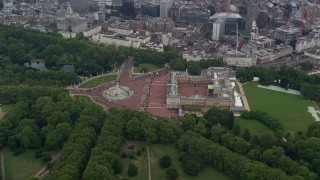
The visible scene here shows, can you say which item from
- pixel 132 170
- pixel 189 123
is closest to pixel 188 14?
pixel 189 123

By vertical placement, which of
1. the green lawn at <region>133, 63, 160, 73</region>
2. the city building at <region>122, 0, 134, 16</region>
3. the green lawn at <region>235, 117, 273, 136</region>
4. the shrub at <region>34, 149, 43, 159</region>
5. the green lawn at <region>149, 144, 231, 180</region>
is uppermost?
the city building at <region>122, 0, 134, 16</region>

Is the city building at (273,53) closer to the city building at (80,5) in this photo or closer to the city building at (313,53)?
the city building at (313,53)

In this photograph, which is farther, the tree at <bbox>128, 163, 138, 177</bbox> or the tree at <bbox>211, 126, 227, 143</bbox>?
the tree at <bbox>211, 126, 227, 143</bbox>

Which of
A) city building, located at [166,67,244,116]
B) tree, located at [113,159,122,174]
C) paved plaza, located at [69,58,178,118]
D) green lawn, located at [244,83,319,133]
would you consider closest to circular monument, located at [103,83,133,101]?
paved plaza, located at [69,58,178,118]

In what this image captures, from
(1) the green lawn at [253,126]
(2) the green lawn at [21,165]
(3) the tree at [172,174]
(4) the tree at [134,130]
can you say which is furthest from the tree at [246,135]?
(2) the green lawn at [21,165]

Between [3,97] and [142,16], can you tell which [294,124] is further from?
[142,16]

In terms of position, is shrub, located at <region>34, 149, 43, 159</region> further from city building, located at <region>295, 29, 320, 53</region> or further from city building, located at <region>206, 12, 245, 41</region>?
→ city building, located at <region>295, 29, 320, 53</region>
